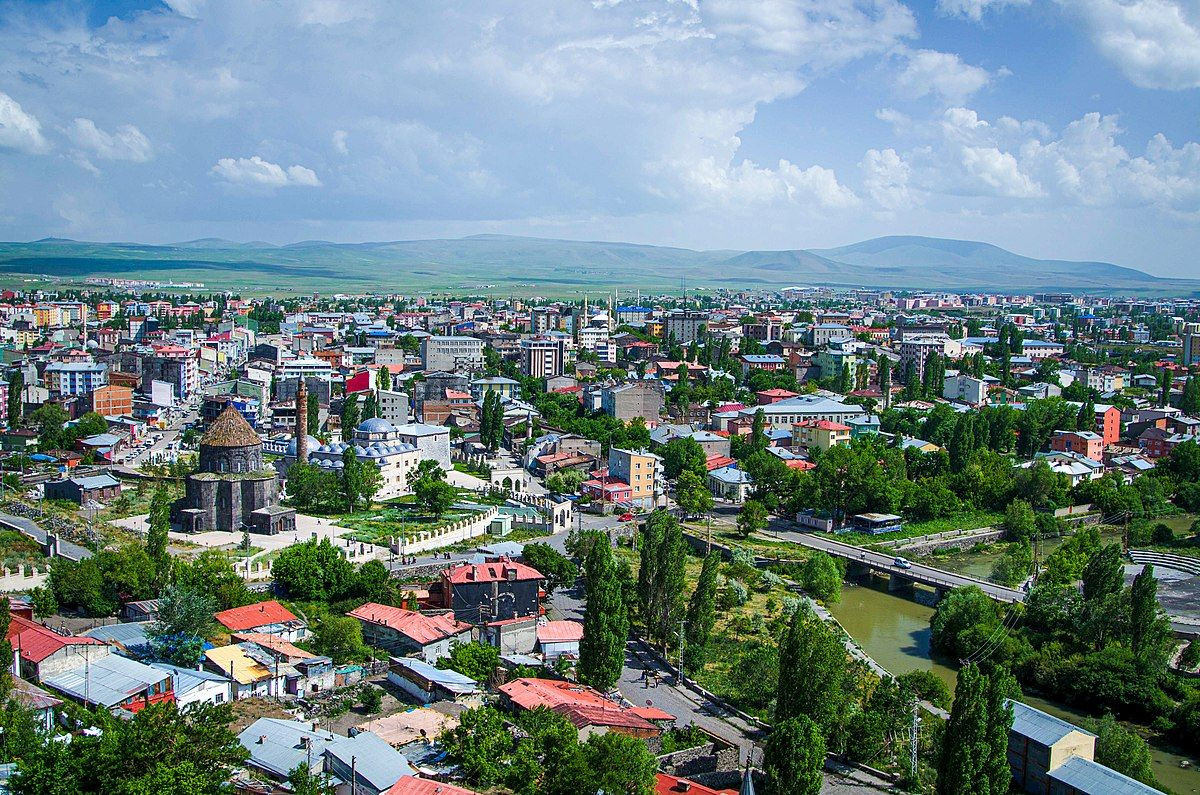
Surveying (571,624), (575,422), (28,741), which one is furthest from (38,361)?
(28,741)

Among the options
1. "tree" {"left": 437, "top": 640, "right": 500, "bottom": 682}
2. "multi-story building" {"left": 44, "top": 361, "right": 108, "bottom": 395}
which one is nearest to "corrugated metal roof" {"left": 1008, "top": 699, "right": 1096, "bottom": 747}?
"tree" {"left": 437, "top": 640, "right": 500, "bottom": 682}

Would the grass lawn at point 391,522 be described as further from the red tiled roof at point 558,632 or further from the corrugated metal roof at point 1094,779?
the corrugated metal roof at point 1094,779

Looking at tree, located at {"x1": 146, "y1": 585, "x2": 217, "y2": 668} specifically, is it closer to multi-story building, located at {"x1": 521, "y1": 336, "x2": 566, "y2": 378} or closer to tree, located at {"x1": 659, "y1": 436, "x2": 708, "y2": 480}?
tree, located at {"x1": 659, "y1": 436, "x2": 708, "y2": 480}

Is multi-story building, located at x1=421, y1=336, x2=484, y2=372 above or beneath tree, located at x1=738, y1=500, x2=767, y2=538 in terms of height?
above

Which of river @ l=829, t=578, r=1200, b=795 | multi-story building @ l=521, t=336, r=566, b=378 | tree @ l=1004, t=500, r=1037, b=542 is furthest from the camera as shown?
multi-story building @ l=521, t=336, r=566, b=378

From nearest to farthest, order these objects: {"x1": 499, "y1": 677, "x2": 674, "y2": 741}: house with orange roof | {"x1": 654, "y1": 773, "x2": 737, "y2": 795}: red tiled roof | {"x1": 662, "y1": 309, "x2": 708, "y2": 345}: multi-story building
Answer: {"x1": 654, "y1": 773, "x2": 737, "y2": 795}: red tiled roof, {"x1": 499, "y1": 677, "x2": 674, "y2": 741}: house with orange roof, {"x1": 662, "y1": 309, "x2": 708, "y2": 345}: multi-story building

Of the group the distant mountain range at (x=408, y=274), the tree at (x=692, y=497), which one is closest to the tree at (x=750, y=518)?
the tree at (x=692, y=497)

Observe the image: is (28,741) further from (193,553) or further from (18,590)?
(193,553)
